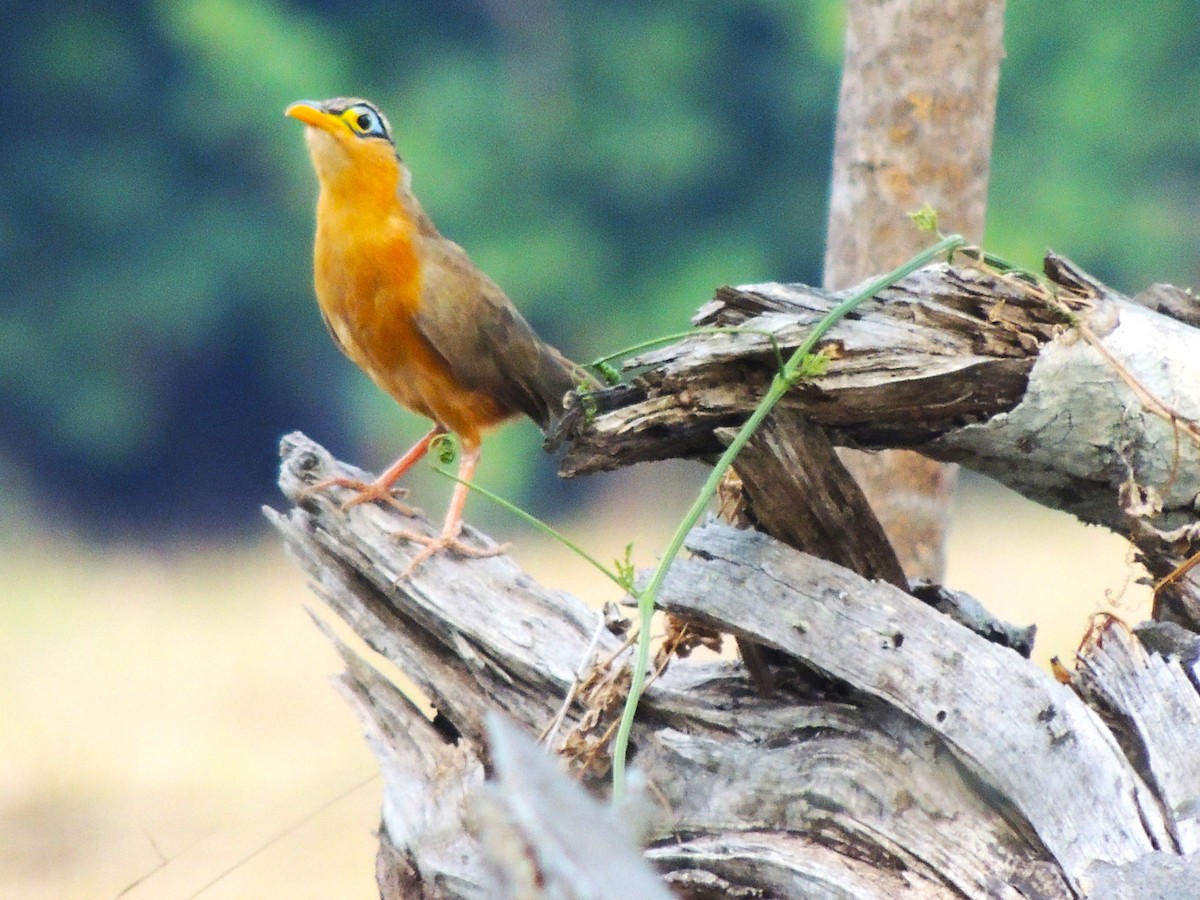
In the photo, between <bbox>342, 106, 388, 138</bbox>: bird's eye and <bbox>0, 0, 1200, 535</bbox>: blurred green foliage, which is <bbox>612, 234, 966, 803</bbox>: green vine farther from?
<bbox>0, 0, 1200, 535</bbox>: blurred green foliage

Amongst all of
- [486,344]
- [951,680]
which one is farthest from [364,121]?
[951,680]

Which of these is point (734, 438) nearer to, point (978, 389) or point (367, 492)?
point (978, 389)

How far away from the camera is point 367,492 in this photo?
9.14ft

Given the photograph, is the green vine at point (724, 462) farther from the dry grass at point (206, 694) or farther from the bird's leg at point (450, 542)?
the dry grass at point (206, 694)

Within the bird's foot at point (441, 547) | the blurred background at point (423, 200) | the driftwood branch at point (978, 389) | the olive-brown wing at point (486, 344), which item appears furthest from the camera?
the blurred background at point (423, 200)

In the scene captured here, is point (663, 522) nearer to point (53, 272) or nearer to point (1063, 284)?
point (53, 272)

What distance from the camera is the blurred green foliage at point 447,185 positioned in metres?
6.68

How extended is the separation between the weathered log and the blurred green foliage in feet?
13.4

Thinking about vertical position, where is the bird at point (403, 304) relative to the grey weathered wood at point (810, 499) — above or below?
above

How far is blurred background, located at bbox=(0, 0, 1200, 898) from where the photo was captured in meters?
6.61

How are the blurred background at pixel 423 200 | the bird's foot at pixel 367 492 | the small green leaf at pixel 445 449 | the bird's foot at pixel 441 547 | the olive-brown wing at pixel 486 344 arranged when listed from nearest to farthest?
the small green leaf at pixel 445 449 < the bird's foot at pixel 441 547 < the bird's foot at pixel 367 492 < the olive-brown wing at pixel 486 344 < the blurred background at pixel 423 200

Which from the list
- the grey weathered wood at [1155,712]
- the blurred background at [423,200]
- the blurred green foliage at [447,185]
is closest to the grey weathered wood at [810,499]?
the grey weathered wood at [1155,712]

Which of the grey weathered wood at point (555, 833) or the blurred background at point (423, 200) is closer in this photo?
the grey weathered wood at point (555, 833)

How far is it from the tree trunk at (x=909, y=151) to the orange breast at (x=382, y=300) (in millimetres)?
1046
